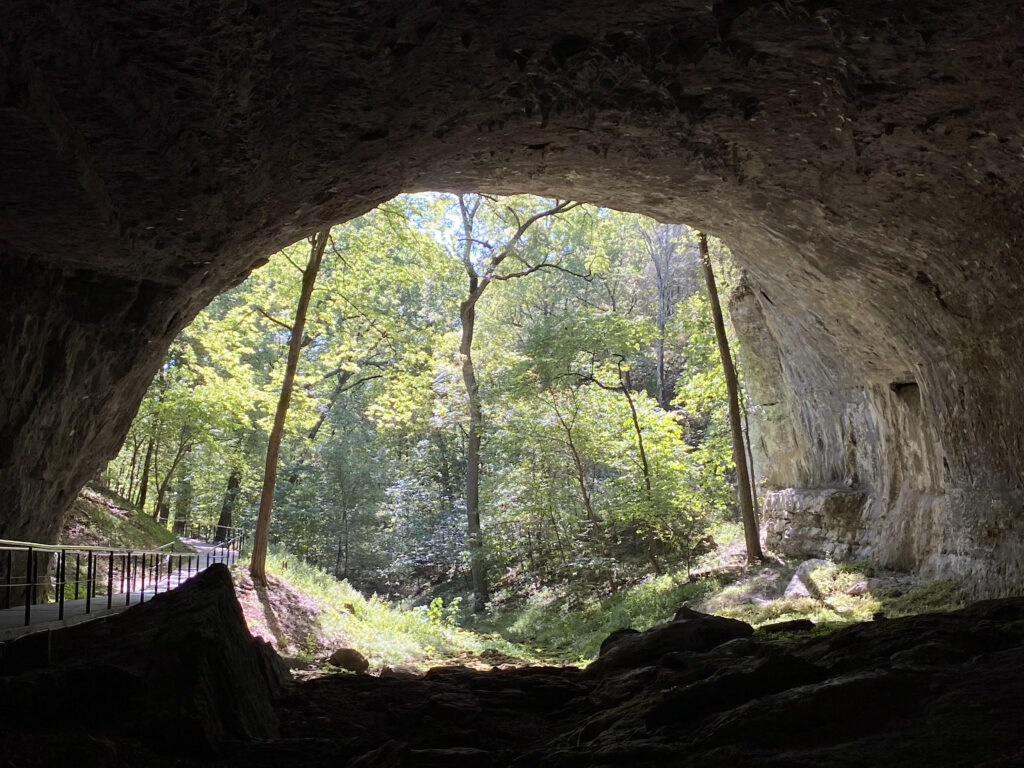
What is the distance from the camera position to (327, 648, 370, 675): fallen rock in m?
10.1

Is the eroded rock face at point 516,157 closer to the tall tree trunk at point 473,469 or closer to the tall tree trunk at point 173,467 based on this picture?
the tall tree trunk at point 173,467

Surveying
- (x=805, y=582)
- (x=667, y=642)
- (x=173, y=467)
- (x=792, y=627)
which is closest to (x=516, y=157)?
(x=667, y=642)

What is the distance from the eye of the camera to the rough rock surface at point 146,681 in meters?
3.89

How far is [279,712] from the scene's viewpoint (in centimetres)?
540

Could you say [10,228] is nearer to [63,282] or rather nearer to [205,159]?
[63,282]

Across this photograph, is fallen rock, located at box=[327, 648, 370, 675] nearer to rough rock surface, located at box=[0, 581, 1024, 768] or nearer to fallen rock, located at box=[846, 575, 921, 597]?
rough rock surface, located at box=[0, 581, 1024, 768]

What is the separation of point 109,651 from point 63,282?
403 cm

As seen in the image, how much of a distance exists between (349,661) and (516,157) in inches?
290

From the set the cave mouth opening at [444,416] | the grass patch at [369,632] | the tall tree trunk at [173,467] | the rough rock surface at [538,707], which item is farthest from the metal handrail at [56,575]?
the tall tree trunk at [173,467]

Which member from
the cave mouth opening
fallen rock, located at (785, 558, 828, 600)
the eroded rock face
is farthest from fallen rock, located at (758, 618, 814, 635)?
the cave mouth opening

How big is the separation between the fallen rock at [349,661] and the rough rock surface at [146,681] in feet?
14.9

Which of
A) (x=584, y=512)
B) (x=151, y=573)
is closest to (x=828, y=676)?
(x=151, y=573)

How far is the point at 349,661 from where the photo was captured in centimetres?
1020

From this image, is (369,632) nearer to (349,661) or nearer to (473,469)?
(349,661)
